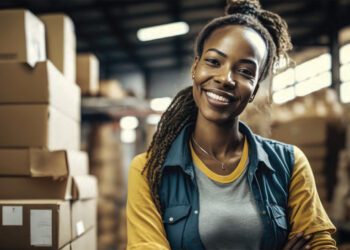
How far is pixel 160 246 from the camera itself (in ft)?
4.78

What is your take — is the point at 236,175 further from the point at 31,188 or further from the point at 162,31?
the point at 162,31

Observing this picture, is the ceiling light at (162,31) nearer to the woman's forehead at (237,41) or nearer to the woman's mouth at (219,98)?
the woman's forehead at (237,41)

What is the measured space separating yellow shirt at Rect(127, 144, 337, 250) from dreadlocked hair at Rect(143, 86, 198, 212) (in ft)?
0.11

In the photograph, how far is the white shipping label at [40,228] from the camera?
75.7 inches

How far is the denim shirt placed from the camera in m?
1.52

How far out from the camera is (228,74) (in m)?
1.55

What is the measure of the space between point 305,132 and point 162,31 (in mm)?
4278

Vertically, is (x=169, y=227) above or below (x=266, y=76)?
below

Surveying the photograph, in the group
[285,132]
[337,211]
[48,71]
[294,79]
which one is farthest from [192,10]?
[48,71]

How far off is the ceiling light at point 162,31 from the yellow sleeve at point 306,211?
6.44 m

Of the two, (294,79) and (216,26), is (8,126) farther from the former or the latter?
(294,79)

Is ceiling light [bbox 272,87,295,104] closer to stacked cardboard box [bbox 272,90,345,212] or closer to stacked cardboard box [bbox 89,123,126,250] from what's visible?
stacked cardboard box [bbox 89,123,126,250]

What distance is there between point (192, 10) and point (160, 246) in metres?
6.40

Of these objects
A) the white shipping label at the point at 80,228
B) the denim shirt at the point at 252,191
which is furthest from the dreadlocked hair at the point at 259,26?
the white shipping label at the point at 80,228
